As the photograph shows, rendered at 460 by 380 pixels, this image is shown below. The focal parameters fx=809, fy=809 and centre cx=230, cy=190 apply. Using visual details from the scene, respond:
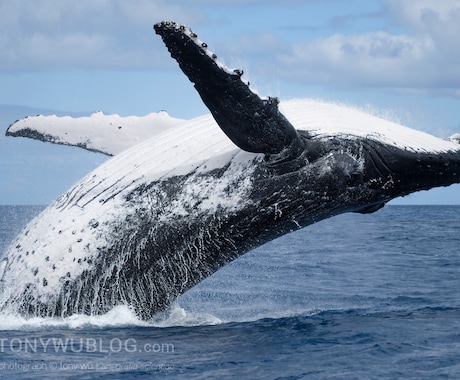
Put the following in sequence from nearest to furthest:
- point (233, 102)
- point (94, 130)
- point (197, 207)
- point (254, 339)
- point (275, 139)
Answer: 1. point (233, 102)
2. point (275, 139)
3. point (254, 339)
4. point (197, 207)
5. point (94, 130)

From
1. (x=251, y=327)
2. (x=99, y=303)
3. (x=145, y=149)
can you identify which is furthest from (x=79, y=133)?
(x=251, y=327)

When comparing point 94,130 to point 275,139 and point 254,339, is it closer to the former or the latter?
point 275,139

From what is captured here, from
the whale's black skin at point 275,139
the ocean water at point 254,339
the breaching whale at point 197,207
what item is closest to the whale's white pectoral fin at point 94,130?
the breaching whale at point 197,207

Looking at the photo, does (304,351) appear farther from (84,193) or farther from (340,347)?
(84,193)

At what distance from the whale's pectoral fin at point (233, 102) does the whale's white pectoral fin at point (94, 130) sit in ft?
9.96

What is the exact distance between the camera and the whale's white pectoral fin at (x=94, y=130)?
1130cm

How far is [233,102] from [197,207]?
1.49m

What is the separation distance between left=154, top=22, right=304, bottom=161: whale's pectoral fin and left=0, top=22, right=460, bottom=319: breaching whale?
0.06 m

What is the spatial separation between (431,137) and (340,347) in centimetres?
277

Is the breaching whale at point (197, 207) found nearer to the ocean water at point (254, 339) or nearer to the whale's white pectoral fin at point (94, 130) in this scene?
the ocean water at point (254, 339)

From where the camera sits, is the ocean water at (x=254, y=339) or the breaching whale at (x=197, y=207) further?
the breaching whale at (x=197, y=207)

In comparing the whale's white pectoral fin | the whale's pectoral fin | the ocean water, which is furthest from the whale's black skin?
the whale's white pectoral fin

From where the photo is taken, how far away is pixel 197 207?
29.2ft

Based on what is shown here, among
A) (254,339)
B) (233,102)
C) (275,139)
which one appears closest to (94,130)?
(275,139)
